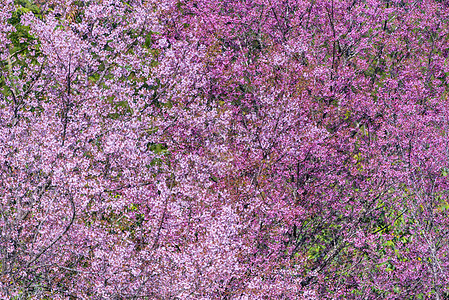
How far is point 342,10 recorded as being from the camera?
9711 millimetres

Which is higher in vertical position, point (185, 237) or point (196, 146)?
point (196, 146)

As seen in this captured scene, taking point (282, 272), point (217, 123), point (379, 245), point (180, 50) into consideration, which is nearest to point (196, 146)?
point (217, 123)

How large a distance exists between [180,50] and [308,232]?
12.5ft

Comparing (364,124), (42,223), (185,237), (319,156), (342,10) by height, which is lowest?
(185,237)

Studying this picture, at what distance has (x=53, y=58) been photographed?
6.30 m

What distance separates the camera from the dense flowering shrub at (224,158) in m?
5.64

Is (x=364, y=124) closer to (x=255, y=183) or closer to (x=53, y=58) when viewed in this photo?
(x=255, y=183)

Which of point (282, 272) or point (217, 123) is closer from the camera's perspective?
point (282, 272)

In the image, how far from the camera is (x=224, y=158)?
7.52 metres

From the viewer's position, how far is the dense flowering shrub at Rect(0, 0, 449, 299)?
18.5 ft

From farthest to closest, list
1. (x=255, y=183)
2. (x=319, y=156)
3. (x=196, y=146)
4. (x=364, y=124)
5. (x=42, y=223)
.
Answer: (x=364, y=124) < (x=196, y=146) < (x=319, y=156) < (x=255, y=183) < (x=42, y=223)

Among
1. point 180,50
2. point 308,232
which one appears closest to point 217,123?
point 180,50

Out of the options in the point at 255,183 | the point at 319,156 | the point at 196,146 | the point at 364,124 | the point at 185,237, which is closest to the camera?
the point at 185,237

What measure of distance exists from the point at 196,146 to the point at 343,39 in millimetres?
3547
